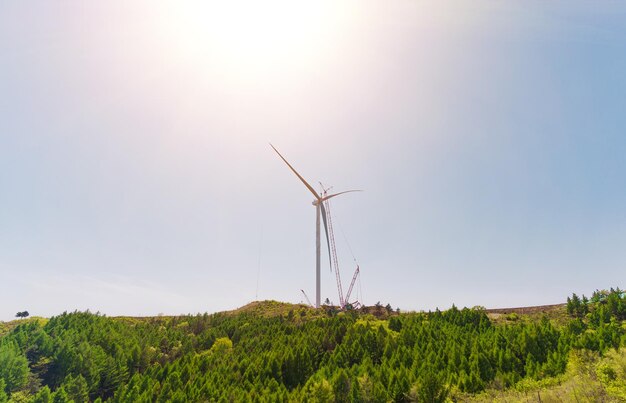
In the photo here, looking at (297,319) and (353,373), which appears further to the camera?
(297,319)

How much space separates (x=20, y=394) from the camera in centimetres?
6506

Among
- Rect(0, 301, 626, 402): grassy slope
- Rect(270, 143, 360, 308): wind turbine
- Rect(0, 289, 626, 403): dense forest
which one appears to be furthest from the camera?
Rect(270, 143, 360, 308): wind turbine

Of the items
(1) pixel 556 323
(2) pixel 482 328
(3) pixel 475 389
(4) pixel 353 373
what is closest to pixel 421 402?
(3) pixel 475 389

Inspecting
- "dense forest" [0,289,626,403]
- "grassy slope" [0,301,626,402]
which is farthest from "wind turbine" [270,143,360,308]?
"grassy slope" [0,301,626,402]

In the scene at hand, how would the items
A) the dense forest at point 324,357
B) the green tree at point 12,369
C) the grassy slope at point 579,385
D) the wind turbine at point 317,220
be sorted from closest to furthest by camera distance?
the grassy slope at point 579,385 → the dense forest at point 324,357 → the green tree at point 12,369 → the wind turbine at point 317,220

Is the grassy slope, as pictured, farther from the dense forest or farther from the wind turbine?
the wind turbine

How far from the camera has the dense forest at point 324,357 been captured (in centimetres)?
4950

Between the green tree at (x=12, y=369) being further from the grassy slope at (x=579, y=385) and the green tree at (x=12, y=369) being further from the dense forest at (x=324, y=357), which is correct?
the grassy slope at (x=579, y=385)

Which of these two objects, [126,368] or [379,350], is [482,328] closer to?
[379,350]

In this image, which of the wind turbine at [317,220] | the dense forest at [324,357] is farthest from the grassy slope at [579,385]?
the wind turbine at [317,220]

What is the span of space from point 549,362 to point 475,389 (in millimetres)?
12498

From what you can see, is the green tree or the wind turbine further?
the wind turbine

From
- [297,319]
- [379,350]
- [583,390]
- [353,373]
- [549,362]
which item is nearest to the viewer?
[583,390]

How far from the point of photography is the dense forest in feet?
162
